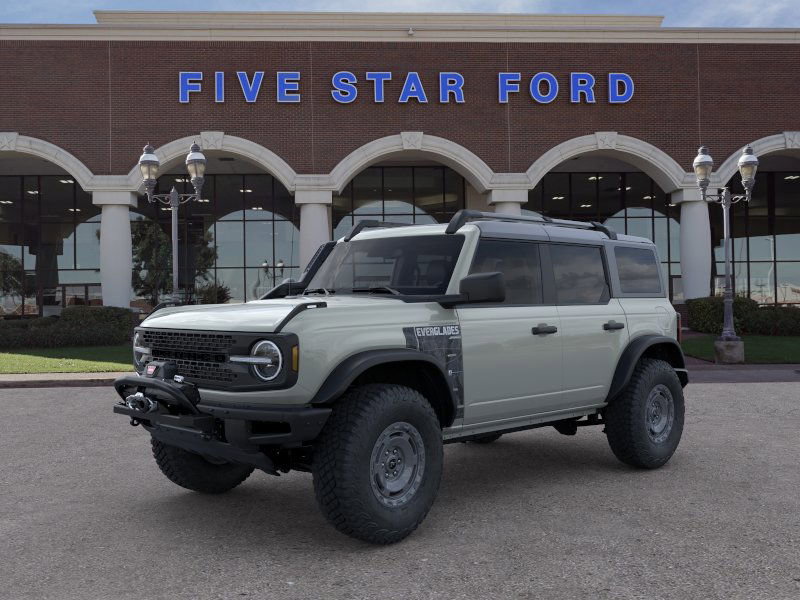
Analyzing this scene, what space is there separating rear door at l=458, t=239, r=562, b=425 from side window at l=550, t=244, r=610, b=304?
243mm

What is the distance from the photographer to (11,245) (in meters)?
33.2

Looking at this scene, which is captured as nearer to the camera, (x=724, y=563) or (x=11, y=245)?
(x=724, y=563)

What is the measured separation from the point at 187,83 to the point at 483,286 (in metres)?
22.9

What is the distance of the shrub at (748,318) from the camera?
78.6 ft

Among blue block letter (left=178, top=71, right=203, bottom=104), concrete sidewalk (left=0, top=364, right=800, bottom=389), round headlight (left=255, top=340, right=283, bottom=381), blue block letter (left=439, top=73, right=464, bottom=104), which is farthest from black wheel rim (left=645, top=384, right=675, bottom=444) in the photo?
blue block letter (left=178, top=71, right=203, bottom=104)

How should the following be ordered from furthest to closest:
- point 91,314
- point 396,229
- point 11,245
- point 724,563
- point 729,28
A: 1. point 11,245
2. point 729,28
3. point 91,314
4. point 396,229
5. point 724,563

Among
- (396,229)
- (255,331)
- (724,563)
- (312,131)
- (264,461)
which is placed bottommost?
(724,563)

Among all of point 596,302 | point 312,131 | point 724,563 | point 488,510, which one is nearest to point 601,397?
point 596,302

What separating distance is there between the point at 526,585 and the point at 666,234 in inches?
1274

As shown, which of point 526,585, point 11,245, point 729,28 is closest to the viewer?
point 526,585

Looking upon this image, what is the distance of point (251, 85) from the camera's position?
25250 millimetres

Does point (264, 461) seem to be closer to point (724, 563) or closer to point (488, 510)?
point (488, 510)

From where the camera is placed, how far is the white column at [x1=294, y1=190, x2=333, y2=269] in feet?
82.5

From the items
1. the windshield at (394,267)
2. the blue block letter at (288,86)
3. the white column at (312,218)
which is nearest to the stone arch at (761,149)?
the white column at (312,218)
